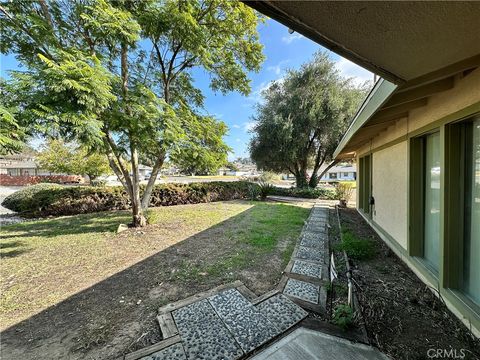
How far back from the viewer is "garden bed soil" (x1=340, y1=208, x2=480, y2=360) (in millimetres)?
1957

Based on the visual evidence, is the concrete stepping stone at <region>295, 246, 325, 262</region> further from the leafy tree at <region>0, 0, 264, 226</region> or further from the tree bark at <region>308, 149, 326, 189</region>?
the tree bark at <region>308, 149, 326, 189</region>

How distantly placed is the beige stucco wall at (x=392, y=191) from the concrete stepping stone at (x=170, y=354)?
4130 millimetres

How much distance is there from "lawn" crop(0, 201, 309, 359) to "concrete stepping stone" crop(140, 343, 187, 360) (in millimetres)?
233

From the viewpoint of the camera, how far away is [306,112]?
14094mm

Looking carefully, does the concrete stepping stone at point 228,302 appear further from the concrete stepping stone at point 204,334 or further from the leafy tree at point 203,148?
the leafy tree at point 203,148

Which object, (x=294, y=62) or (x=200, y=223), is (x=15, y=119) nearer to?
(x=200, y=223)

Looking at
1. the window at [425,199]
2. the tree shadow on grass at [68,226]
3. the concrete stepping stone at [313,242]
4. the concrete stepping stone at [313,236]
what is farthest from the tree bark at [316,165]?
the tree shadow on grass at [68,226]

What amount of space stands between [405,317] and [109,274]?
429 centimetres

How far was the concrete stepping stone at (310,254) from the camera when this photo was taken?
4.16m

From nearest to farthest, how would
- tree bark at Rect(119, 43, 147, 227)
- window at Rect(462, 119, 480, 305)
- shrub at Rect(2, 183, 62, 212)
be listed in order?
1. window at Rect(462, 119, 480, 305)
2. tree bark at Rect(119, 43, 147, 227)
3. shrub at Rect(2, 183, 62, 212)

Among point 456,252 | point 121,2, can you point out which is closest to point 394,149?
point 456,252

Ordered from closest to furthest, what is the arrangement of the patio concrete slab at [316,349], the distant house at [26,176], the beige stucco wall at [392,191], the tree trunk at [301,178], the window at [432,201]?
1. the patio concrete slab at [316,349]
2. the window at [432,201]
3. the beige stucco wall at [392,191]
4. the tree trunk at [301,178]
5. the distant house at [26,176]

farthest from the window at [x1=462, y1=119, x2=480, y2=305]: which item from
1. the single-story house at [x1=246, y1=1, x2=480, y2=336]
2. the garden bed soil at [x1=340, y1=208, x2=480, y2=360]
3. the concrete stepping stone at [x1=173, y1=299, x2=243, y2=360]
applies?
the concrete stepping stone at [x1=173, y1=299, x2=243, y2=360]

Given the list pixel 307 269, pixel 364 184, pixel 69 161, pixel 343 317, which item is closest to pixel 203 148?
pixel 307 269
